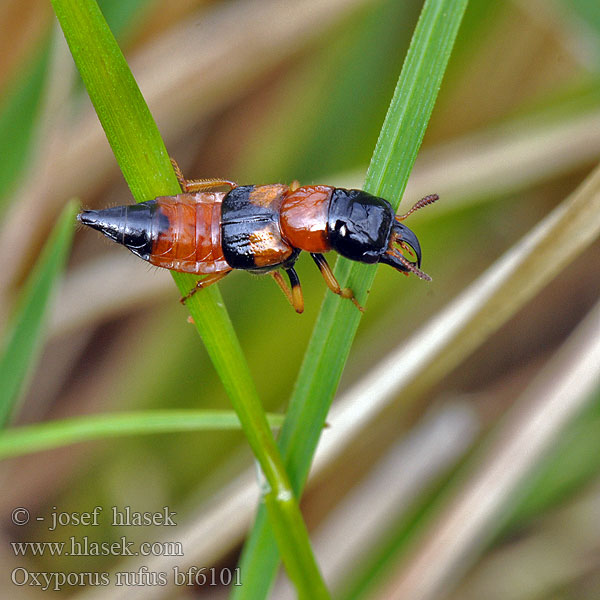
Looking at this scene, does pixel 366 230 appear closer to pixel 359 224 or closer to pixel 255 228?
pixel 359 224

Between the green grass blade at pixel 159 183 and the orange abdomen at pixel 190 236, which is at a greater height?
the orange abdomen at pixel 190 236

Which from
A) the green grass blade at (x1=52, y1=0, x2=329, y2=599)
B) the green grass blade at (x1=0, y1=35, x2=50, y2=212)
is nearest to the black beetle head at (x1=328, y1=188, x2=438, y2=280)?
the green grass blade at (x1=52, y1=0, x2=329, y2=599)

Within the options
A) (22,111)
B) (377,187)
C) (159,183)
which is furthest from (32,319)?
(377,187)

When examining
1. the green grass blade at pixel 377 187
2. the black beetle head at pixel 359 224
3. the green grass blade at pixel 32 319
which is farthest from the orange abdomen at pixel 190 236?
the green grass blade at pixel 377 187

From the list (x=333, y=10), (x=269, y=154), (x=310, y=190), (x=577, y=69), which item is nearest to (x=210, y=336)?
(x=310, y=190)

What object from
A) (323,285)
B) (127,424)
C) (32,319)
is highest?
(323,285)

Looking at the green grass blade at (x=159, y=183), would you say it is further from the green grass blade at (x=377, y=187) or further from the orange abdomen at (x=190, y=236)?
the orange abdomen at (x=190, y=236)
